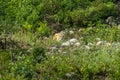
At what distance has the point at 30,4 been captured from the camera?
1159cm

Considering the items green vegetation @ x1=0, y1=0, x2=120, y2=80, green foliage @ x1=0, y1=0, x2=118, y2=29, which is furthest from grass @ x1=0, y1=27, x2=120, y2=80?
green foliage @ x1=0, y1=0, x2=118, y2=29

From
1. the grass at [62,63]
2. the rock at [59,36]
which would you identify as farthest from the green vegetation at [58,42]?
the rock at [59,36]

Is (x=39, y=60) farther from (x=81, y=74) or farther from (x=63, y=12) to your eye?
(x=63, y=12)

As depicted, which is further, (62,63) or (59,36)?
(59,36)

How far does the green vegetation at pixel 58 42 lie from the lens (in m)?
6.65

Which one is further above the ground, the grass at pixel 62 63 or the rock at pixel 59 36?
the grass at pixel 62 63

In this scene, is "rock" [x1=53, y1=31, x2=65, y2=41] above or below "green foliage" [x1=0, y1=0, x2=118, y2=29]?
below

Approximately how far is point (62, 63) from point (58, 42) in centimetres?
226

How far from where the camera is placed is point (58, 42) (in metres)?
9.07

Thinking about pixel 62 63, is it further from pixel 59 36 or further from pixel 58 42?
pixel 59 36

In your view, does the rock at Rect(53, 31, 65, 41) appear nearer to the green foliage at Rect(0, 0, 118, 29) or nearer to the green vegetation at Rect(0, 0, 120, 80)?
the green vegetation at Rect(0, 0, 120, 80)

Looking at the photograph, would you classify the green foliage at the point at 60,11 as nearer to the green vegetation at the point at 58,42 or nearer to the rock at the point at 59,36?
the green vegetation at the point at 58,42

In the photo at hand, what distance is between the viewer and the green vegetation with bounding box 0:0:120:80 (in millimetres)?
6648

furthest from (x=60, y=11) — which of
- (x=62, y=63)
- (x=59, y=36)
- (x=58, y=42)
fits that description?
(x=62, y=63)
